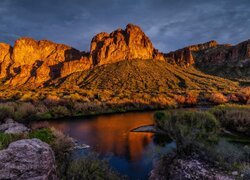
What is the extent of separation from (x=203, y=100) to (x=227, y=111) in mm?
40593

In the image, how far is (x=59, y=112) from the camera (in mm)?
54375

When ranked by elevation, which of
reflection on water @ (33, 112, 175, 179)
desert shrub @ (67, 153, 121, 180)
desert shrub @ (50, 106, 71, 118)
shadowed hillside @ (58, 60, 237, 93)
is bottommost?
reflection on water @ (33, 112, 175, 179)

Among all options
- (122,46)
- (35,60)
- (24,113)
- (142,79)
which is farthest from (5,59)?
(24,113)

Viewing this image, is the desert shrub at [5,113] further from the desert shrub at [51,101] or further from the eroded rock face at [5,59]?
the eroded rock face at [5,59]

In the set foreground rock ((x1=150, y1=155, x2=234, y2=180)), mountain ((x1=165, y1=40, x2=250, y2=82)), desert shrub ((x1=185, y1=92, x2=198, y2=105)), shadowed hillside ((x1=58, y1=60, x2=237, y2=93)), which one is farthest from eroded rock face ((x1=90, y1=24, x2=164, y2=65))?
foreground rock ((x1=150, y1=155, x2=234, y2=180))

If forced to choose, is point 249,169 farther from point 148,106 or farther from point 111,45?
point 111,45

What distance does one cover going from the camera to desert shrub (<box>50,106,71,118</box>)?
5318cm

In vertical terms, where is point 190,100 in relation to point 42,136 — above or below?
above

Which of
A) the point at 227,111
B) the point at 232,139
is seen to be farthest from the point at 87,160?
the point at 227,111

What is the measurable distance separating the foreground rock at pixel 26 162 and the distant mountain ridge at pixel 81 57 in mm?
116357

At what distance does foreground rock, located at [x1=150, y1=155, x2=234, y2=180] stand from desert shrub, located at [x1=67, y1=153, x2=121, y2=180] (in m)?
3.31

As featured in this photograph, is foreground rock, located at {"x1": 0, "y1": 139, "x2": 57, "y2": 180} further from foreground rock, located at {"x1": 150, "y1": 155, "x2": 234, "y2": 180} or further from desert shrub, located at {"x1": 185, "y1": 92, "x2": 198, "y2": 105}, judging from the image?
desert shrub, located at {"x1": 185, "y1": 92, "x2": 198, "y2": 105}

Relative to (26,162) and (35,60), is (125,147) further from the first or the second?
(35,60)

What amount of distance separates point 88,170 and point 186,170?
542cm
